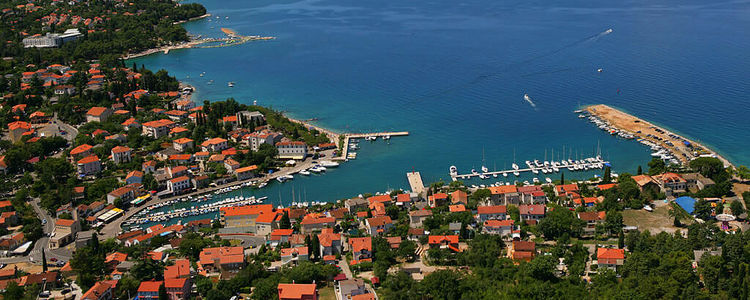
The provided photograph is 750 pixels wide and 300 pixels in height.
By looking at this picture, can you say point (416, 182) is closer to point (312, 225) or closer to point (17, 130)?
point (312, 225)

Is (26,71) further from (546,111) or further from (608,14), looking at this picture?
(608,14)

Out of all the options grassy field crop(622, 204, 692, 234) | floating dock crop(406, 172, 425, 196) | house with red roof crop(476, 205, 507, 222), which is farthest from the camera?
floating dock crop(406, 172, 425, 196)

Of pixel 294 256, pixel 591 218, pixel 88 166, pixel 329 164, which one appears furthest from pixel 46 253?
pixel 591 218

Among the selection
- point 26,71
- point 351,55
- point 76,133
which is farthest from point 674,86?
point 26,71

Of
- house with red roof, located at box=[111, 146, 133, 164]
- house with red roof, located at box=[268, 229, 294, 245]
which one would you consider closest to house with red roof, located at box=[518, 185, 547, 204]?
house with red roof, located at box=[268, 229, 294, 245]

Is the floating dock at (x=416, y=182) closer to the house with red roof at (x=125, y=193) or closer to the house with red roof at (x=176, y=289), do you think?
the house with red roof at (x=176, y=289)

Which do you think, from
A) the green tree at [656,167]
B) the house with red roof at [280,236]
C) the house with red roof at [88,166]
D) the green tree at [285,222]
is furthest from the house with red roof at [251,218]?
the green tree at [656,167]

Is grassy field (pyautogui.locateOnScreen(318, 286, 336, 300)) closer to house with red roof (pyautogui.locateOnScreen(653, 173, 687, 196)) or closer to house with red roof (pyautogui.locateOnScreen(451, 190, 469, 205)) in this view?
house with red roof (pyautogui.locateOnScreen(451, 190, 469, 205))
